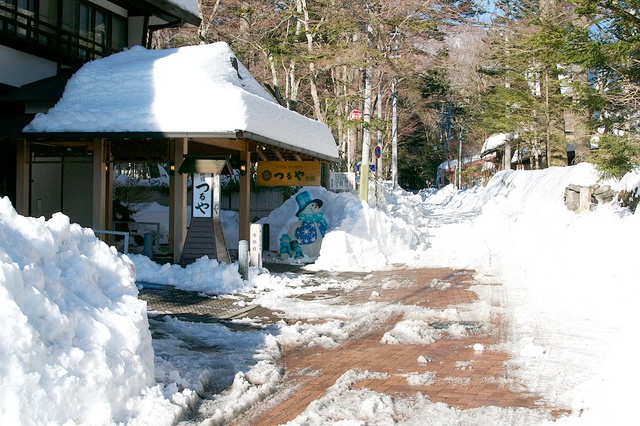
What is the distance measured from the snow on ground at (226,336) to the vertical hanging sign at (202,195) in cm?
120

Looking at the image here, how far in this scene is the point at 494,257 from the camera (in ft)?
58.1

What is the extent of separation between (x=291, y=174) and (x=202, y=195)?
482 centimetres

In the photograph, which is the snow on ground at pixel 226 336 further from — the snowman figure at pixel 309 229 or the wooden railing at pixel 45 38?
the wooden railing at pixel 45 38

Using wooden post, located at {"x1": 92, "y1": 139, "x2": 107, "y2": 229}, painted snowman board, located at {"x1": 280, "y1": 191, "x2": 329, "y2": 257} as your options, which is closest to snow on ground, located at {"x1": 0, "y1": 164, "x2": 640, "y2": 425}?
wooden post, located at {"x1": 92, "y1": 139, "x2": 107, "y2": 229}

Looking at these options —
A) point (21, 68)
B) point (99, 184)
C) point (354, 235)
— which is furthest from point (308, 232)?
point (21, 68)

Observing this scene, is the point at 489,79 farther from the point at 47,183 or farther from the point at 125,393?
the point at 125,393

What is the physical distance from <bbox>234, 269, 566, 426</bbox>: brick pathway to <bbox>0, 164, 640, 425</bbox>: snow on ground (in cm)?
16

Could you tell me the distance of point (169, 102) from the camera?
13.6 metres

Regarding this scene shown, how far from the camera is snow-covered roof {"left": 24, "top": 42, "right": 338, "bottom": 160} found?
13.2 meters

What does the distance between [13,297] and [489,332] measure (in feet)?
19.7

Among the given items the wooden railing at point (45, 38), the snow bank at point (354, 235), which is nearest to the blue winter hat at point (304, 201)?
the snow bank at point (354, 235)

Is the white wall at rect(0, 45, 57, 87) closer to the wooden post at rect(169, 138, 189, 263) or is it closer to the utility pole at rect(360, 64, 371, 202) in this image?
the wooden post at rect(169, 138, 189, 263)

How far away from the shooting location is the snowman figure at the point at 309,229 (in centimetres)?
1767

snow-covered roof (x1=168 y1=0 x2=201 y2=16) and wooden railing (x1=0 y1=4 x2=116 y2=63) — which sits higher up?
snow-covered roof (x1=168 y1=0 x2=201 y2=16)
